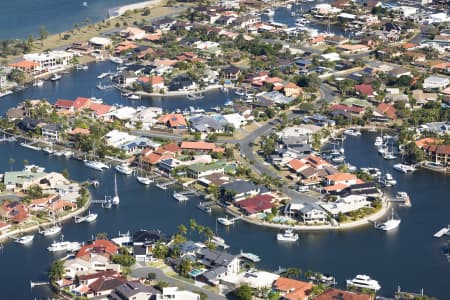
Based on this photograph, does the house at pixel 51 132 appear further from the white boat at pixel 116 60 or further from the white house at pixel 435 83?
the white house at pixel 435 83

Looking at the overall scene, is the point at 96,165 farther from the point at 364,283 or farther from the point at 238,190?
the point at 364,283

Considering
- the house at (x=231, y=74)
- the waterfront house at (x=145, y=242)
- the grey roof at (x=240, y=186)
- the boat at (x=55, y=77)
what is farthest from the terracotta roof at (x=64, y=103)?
the waterfront house at (x=145, y=242)

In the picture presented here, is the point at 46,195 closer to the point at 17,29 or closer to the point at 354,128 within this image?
the point at 354,128

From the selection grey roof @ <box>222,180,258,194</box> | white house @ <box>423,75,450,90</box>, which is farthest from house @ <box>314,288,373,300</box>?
white house @ <box>423,75,450,90</box>

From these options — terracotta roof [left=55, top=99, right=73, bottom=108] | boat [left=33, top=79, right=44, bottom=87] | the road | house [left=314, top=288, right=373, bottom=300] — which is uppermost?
terracotta roof [left=55, top=99, right=73, bottom=108]

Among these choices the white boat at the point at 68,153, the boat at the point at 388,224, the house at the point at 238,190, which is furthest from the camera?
the white boat at the point at 68,153

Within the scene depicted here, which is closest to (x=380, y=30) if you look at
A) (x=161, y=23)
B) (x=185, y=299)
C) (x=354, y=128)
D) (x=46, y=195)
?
(x=161, y=23)

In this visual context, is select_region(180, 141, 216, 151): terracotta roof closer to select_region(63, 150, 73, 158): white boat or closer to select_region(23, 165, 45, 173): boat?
select_region(63, 150, 73, 158): white boat
